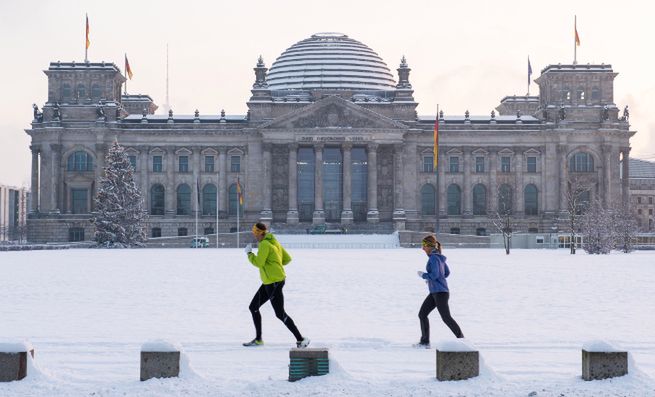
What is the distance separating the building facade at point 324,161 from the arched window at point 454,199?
131 mm

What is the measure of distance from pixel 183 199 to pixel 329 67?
2453 centimetres

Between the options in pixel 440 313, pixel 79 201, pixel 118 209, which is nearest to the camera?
pixel 440 313

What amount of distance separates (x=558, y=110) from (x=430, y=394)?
9021 cm

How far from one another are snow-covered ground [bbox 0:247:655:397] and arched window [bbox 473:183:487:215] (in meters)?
64.6

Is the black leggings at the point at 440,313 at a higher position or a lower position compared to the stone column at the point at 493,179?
lower

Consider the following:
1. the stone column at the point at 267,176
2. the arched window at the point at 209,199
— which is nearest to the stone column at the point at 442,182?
the stone column at the point at 267,176

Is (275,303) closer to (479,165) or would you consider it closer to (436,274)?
(436,274)

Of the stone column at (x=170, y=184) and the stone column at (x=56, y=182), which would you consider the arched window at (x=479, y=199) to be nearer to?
the stone column at (x=170, y=184)

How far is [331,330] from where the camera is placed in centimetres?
1775

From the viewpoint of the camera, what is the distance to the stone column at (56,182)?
94812 millimetres

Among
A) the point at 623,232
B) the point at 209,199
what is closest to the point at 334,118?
the point at 209,199

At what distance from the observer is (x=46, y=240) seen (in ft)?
308

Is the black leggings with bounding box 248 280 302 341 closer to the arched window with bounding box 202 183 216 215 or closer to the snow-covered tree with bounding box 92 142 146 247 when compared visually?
the snow-covered tree with bounding box 92 142 146 247

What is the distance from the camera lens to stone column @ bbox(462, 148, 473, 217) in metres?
96.6
